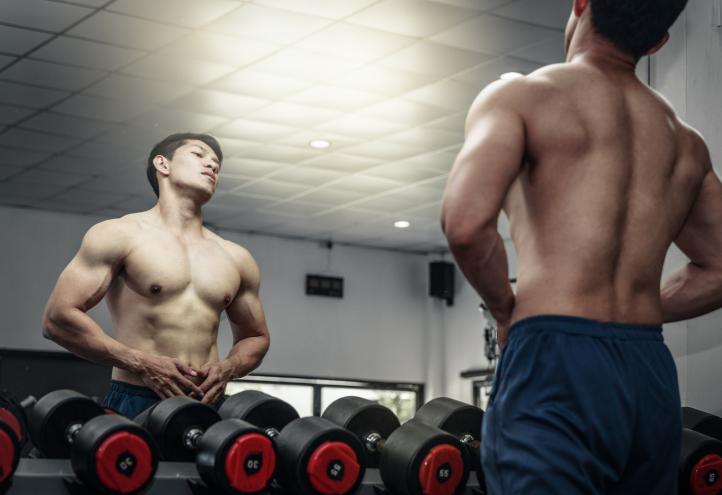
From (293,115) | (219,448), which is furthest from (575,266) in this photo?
(293,115)

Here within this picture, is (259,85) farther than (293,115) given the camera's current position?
No

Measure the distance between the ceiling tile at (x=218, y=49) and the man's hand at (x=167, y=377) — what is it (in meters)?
2.84

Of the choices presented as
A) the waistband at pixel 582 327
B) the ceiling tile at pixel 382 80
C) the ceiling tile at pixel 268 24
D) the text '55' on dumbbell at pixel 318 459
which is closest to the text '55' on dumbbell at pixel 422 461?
the text '55' on dumbbell at pixel 318 459

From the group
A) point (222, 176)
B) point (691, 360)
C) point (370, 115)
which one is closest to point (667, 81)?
point (691, 360)

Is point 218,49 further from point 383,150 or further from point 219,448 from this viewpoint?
point 219,448

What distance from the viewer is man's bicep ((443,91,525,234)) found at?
61.0 inches

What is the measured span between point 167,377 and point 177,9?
269cm

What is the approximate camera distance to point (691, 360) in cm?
300

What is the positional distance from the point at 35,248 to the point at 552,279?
8.11 meters

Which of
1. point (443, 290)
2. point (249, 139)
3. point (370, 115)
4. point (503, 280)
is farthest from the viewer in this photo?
point (443, 290)

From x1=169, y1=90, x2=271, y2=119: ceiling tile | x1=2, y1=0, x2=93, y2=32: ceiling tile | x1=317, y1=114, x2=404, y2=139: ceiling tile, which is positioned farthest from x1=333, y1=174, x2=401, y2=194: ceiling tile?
x1=2, y1=0, x2=93, y2=32: ceiling tile

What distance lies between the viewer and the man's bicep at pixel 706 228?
1850 millimetres

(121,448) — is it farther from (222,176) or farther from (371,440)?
(222,176)

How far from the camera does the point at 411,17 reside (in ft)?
17.1
